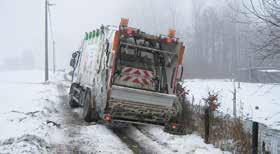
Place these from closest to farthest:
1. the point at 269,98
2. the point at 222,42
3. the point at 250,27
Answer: the point at 250,27 < the point at 269,98 < the point at 222,42

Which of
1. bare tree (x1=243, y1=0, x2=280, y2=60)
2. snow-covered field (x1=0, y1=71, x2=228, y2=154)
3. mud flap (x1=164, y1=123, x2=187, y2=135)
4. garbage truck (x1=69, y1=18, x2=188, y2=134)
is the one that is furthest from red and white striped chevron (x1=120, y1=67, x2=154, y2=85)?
bare tree (x1=243, y1=0, x2=280, y2=60)

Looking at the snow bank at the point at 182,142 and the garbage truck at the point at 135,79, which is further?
the garbage truck at the point at 135,79

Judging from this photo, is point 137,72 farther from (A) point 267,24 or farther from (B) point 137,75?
(A) point 267,24

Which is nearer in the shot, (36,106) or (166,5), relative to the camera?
(36,106)

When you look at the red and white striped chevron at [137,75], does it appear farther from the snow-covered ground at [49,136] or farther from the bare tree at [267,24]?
the bare tree at [267,24]

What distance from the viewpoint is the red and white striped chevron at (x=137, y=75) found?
1176 centimetres

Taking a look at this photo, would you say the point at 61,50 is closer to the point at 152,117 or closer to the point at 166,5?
the point at 166,5

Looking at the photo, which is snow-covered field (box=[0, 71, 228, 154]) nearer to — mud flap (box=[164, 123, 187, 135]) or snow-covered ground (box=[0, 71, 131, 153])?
snow-covered ground (box=[0, 71, 131, 153])

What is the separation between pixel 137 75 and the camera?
11867 mm

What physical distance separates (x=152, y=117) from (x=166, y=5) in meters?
78.5

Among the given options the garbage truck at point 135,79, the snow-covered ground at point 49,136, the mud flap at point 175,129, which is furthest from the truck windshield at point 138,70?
the snow-covered ground at point 49,136

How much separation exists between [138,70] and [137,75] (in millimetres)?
163

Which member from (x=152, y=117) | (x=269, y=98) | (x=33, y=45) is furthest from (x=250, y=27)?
(x=33, y=45)

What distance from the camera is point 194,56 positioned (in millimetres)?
84562
